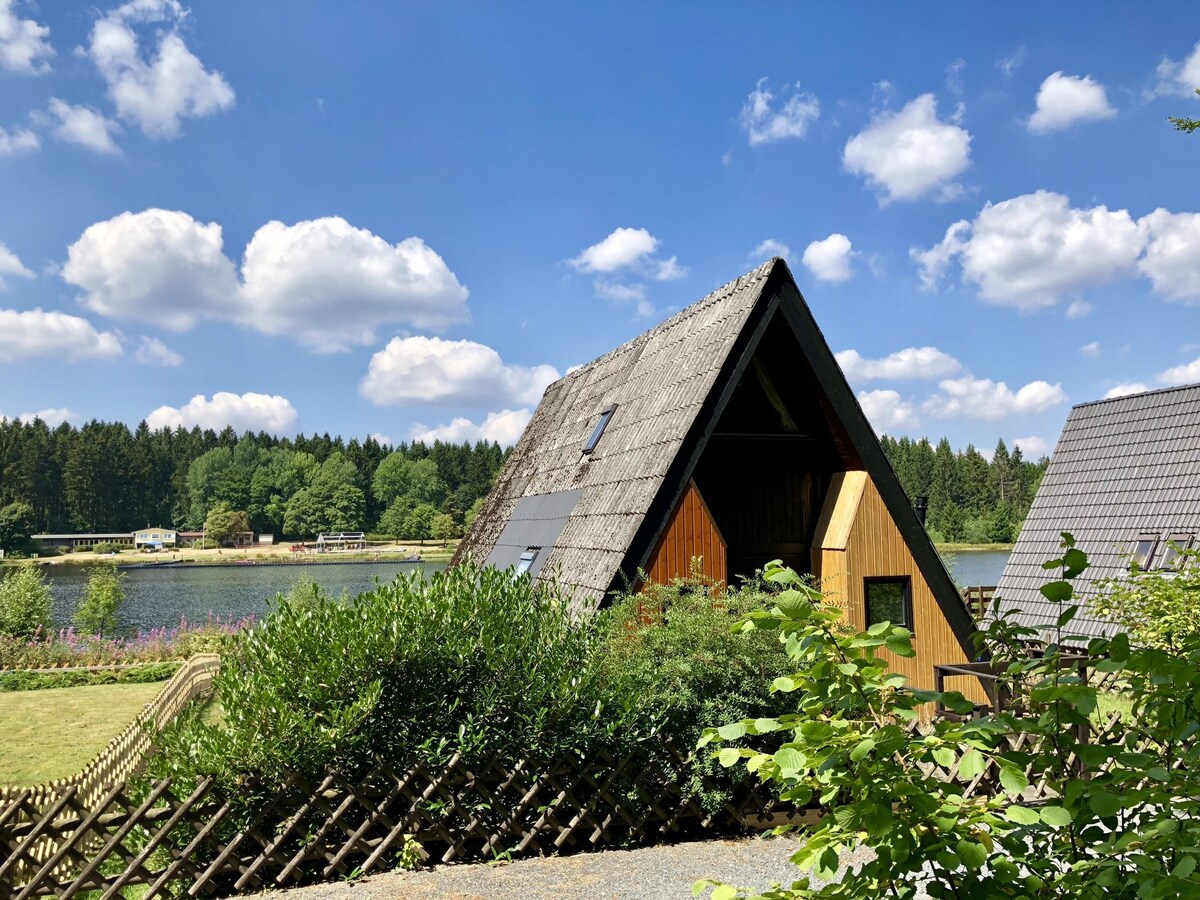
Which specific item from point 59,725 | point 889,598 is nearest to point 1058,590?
point 889,598

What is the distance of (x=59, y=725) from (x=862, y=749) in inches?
715

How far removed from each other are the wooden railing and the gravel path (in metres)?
2.23

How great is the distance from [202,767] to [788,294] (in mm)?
7541

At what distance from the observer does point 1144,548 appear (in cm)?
1592

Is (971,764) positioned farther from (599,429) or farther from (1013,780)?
(599,429)

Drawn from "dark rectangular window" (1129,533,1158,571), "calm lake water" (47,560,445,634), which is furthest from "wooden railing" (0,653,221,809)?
"dark rectangular window" (1129,533,1158,571)

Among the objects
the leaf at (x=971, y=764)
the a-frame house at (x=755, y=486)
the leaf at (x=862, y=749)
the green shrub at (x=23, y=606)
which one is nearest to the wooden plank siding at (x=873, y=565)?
the a-frame house at (x=755, y=486)

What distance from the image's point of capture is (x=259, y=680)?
22.4 feet

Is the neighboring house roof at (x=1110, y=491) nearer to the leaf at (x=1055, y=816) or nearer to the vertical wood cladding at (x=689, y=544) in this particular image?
the vertical wood cladding at (x=689, y=544)

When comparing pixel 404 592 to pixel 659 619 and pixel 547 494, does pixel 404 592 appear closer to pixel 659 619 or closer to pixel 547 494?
pixel 659 619

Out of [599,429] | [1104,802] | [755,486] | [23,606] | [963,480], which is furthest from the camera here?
[963,480]

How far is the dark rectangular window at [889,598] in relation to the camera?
10344 millimetres

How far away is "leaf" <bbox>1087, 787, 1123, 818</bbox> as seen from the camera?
1.93 meters

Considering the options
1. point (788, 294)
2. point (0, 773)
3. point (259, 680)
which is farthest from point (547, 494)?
point (0, 773)
